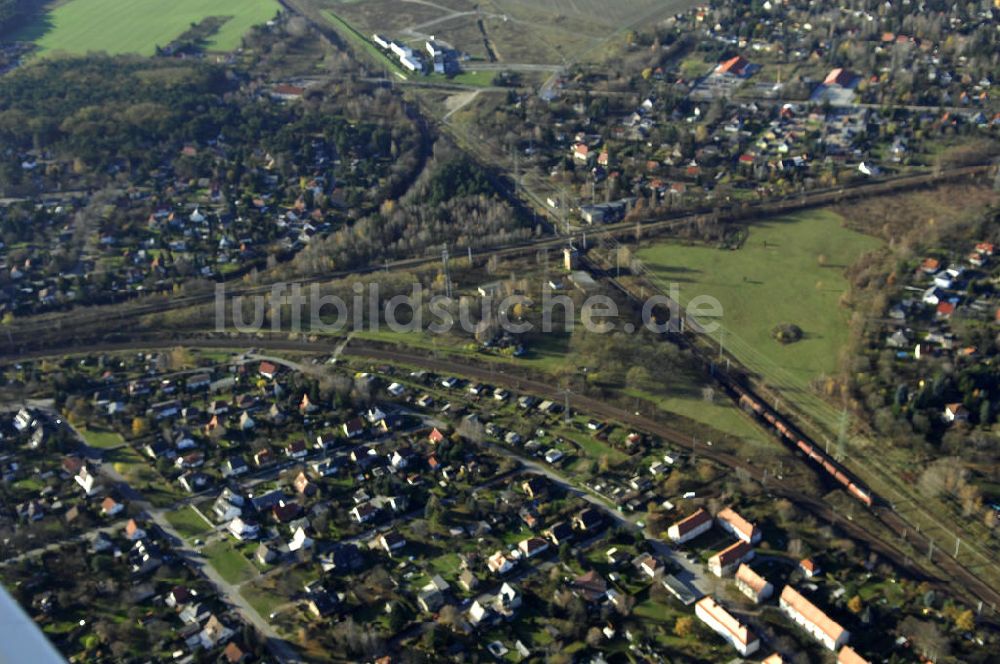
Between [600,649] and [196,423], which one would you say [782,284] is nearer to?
[600,649]

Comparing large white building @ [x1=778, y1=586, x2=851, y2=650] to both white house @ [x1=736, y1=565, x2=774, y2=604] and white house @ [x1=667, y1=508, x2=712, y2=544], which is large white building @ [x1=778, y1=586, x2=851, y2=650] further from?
white house @ [x1=667, y1=508, x2=712, y2=544]

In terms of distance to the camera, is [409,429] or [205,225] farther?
[205,225]

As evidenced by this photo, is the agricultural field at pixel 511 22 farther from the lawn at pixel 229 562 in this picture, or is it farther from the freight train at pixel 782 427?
the lawn at pixel 229 562

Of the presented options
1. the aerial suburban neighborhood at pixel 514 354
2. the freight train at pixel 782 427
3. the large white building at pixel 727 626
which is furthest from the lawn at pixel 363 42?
the large white building at pixel 727 626

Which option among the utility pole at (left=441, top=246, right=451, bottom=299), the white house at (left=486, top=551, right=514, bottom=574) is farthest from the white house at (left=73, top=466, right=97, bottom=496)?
the utility pole at (left=441, top=246, right=451, bottom=299)

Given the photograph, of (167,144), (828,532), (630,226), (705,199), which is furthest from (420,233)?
(828,532)

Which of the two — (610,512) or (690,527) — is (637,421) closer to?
(610,512)
